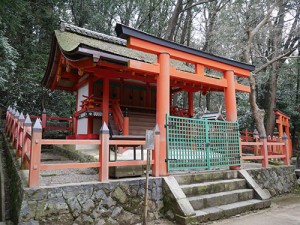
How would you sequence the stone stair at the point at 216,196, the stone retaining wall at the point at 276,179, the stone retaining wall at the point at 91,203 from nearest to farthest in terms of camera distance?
the stone retaining wall at the point at 91,203 < the stone stair at the point at 216,196 < the stone retaining wall at the point at 276,179

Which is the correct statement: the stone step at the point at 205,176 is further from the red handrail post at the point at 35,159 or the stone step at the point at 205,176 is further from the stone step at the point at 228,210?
the red handrail post at the point at 35,159

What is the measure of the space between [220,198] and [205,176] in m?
0.61

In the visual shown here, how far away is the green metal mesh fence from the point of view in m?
5.25

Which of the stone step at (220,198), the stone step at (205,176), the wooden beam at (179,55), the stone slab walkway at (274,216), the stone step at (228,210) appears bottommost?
the stone slab walkway at (274,216)

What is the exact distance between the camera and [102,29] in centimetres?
1962

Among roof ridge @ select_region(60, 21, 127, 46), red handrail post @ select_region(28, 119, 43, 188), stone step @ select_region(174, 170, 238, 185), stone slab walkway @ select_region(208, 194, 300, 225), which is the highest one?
roof ridge @ select_region(60, 21, 127, 46)

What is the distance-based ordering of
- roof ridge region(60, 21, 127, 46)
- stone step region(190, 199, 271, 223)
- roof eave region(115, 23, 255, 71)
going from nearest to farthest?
stone step region(190, 199, 271, 223), roof eave region(115, 23, 255, 71), roof ridge region(60, 21, 127, 46)

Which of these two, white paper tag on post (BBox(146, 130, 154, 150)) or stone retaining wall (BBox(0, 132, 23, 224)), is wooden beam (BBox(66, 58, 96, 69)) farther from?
white paper tag on post (BBox(146, 130, 154, 150))

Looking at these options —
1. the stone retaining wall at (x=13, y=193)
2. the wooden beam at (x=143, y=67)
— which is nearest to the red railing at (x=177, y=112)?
the wooden beam at (x=143, y=67)

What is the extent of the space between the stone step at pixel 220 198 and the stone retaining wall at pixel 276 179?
105 centimetres

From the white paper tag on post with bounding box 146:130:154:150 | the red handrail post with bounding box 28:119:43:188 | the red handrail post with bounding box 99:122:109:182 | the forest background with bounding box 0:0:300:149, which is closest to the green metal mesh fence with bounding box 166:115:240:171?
the white paper tag on post with bounding box 146:130:154:150

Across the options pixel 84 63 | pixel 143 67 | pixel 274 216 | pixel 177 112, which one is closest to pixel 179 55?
pixel 143 67

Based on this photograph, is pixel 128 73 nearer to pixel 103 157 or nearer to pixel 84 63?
pixel 84 63

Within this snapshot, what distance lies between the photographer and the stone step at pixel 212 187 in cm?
501
